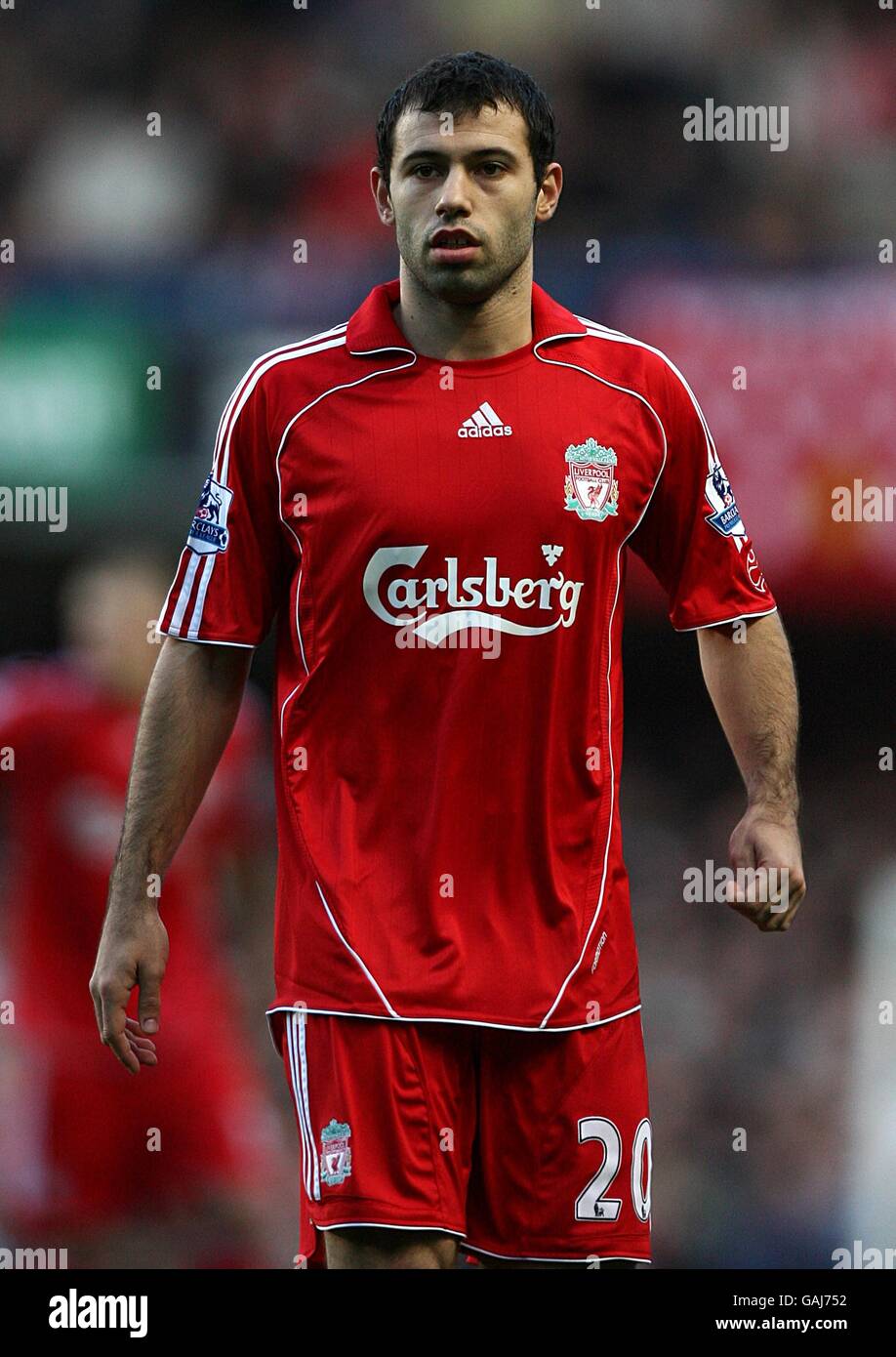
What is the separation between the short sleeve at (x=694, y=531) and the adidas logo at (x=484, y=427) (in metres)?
0.28

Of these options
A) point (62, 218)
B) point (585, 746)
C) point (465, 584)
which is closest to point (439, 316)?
point (465, 584)

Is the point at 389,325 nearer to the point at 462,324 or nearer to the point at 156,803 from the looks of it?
the point at 462,324

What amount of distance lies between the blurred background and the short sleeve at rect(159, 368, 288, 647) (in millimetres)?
1224

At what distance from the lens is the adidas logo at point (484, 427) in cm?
272

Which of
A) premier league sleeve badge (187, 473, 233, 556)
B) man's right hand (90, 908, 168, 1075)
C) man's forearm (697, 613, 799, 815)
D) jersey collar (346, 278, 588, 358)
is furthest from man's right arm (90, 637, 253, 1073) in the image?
man's forearm (697, 613, 799, 815)

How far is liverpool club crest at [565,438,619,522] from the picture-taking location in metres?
2.73

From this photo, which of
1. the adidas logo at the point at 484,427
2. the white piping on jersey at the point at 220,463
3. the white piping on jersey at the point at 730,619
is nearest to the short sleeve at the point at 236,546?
the white piping on jersey at the point at 220,463

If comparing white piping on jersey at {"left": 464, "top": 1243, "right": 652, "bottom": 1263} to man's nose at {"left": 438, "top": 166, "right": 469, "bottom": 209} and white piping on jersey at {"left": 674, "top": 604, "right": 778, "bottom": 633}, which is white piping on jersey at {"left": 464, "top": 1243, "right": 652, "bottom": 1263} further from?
man's nose at {"left": 438, "top": 166, "right": 469, "bottom": 209}

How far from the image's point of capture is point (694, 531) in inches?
114

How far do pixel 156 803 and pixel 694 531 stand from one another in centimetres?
91

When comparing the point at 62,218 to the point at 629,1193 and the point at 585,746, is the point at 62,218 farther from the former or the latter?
the point at 629,1193

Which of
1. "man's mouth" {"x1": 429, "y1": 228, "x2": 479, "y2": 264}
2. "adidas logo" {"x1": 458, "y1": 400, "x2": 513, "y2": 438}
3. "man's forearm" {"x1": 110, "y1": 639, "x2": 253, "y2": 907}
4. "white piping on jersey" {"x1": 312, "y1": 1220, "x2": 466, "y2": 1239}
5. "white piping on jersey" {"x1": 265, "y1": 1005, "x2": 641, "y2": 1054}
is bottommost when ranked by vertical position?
"white piping on jersey" {"x1": 312, "y1": 1220, "x2": 466, "y2": 1239}
